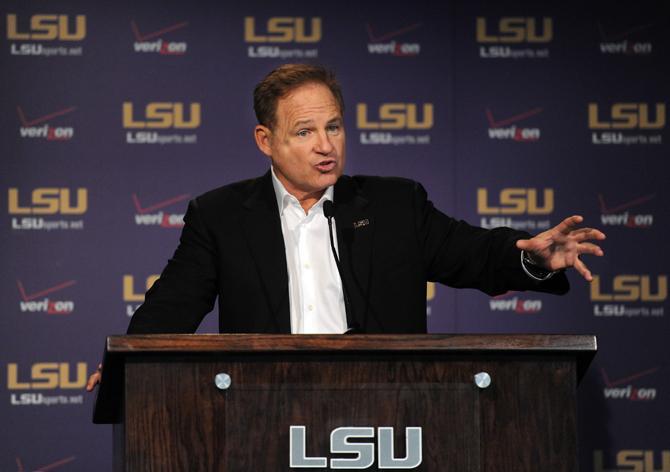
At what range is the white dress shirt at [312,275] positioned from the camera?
8.96ft

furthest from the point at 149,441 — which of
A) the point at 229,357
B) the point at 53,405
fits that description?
the point at 53,405

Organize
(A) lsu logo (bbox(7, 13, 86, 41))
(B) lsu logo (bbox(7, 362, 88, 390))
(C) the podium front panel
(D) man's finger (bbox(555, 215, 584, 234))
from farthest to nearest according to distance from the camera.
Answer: (A) lsu logo (bbox(7, 13, 86, 41)) < (B) lsu logo (bbox(7, 362, 88, 390)) < (D) man's finger (bbox(555, 215, 584, 234)) < (C) the podium front panel

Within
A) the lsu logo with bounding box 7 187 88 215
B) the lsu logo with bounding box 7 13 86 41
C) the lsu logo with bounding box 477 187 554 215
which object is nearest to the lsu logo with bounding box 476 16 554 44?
the lsu logo with bounding box 477 187 554 215

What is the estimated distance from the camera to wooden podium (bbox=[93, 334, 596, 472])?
1.87 meters

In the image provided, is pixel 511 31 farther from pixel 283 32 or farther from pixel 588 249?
pixel 588 249

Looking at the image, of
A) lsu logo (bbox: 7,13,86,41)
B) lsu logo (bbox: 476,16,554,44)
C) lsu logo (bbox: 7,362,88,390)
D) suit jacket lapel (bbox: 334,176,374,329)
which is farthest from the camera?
lsu logo (bbox: 476,16,554,44)

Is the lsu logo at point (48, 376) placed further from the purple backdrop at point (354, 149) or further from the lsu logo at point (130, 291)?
the lsu logo at point (130, 291)

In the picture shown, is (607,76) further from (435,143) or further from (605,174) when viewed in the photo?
(435,143)

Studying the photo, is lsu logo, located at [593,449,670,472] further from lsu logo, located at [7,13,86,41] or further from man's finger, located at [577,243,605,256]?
lsu logo, located at [7,13,86,41]

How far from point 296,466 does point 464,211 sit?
3.04 meters

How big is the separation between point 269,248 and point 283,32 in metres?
2.27

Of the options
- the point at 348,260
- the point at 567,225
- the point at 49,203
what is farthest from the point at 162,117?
the point at 567,225

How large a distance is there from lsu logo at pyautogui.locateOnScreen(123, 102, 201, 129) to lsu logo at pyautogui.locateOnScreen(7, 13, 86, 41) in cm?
38

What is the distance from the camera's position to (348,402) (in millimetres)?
1885
